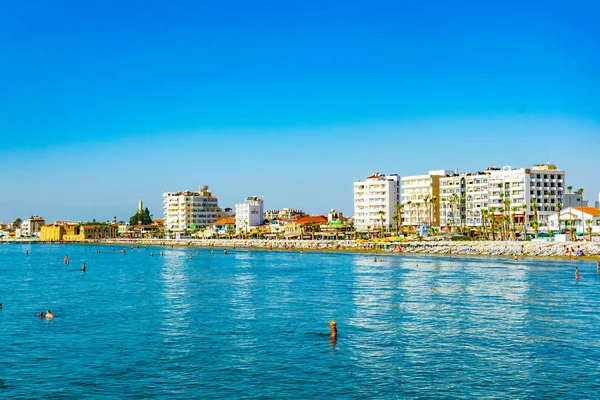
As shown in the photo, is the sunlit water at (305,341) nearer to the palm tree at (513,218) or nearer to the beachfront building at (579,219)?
the beachfront building at (579,219)

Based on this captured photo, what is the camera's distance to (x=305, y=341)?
105 feet

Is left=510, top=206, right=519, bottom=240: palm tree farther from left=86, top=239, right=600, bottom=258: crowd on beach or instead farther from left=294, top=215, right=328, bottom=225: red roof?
left=294, top=215, right=328, bottom=225: red roof

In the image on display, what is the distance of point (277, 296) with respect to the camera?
50.9 meters

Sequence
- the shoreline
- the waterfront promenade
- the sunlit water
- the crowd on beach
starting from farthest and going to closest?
the waterfront promenade, the crowd on beach, the shoreline, the sunlit water

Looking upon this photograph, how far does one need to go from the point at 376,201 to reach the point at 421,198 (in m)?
12.3

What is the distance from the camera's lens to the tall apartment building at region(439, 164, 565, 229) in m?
142

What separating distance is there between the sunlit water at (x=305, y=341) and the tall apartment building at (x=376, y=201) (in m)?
110

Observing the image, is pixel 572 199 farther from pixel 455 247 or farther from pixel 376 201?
pixel 376 201

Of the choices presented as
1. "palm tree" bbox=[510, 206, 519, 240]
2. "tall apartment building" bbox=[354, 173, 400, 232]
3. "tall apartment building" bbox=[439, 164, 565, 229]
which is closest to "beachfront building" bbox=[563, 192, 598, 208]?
"tall apartment building" bbox=[439, 164, 565, 229]

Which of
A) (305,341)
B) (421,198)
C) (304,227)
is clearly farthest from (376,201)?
(305,341)

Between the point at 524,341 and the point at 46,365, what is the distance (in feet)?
70.9

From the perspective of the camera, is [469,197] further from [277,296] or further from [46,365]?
[46,365]

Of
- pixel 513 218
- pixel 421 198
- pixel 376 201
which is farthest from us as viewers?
pixel 376 201

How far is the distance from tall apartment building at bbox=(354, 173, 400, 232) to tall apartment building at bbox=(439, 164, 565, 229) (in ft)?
43.6
